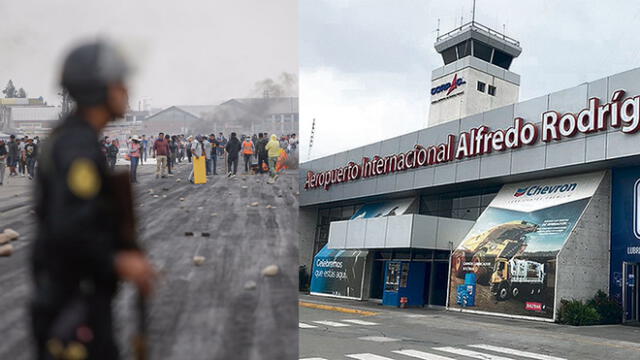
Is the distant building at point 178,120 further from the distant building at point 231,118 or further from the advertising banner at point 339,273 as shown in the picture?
the advertising banner at point 339,273

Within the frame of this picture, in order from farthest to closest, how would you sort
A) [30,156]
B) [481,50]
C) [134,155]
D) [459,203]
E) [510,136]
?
1. [481,50]
2. [459,203]
3. [510,136]
4. [134,155]
5. [30,156]

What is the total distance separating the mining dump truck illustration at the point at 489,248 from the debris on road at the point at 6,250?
20.7m

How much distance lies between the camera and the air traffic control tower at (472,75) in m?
38.2

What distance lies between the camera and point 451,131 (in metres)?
28.3

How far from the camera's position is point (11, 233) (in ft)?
12.2

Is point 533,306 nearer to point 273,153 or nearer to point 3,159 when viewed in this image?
point 273,153

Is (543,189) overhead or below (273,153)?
overhead

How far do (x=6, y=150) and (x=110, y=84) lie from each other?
196 cm

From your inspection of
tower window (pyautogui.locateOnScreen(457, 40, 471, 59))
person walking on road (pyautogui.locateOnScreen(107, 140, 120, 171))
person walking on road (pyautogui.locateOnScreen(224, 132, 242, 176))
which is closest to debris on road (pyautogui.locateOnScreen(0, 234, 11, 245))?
person walking on road (pyautogui.locateOnScreen(107, 140, 120, 171))

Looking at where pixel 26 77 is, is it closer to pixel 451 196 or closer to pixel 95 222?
pixel 95 222

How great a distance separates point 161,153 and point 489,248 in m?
21.1

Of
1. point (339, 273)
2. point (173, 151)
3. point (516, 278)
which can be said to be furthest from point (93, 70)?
point (339, 273)

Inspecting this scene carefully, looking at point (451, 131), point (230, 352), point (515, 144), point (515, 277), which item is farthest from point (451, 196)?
point (230, 352)

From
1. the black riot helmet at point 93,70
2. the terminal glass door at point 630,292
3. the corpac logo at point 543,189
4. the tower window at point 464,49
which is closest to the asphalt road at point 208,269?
the black riot helmet at point 93,70
